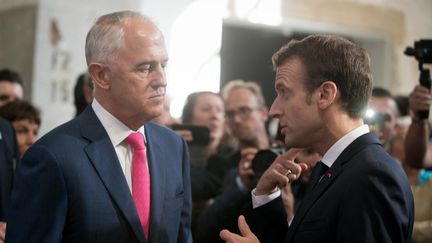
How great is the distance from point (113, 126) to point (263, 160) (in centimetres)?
88

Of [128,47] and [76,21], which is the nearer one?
[128,47]

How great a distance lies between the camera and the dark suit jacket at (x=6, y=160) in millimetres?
2580

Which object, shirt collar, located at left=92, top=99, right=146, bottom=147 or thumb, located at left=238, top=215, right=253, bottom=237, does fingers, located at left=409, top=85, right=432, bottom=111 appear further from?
shirt collar, located at left=92, top=99, right=146, bottom=147

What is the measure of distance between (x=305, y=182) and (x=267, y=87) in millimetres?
3758

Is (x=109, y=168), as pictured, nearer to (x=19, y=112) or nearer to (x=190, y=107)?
(x=19, y=112)

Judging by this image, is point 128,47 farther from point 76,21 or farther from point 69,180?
point 76,21

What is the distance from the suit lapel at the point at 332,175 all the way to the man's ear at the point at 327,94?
120mm

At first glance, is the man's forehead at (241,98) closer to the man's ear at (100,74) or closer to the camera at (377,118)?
the camera at (377,118)

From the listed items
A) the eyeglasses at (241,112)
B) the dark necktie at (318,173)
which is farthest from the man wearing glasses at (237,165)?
the dark necktie at (318,173)

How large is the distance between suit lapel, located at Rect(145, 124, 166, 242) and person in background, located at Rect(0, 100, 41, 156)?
1546 millimetres

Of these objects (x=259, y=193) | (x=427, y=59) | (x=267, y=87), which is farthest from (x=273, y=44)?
(x=259, y=193)

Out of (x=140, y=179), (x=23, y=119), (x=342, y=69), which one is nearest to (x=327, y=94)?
(x=342, y=69)

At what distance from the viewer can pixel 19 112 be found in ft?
10.6

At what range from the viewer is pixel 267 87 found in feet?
21.6
